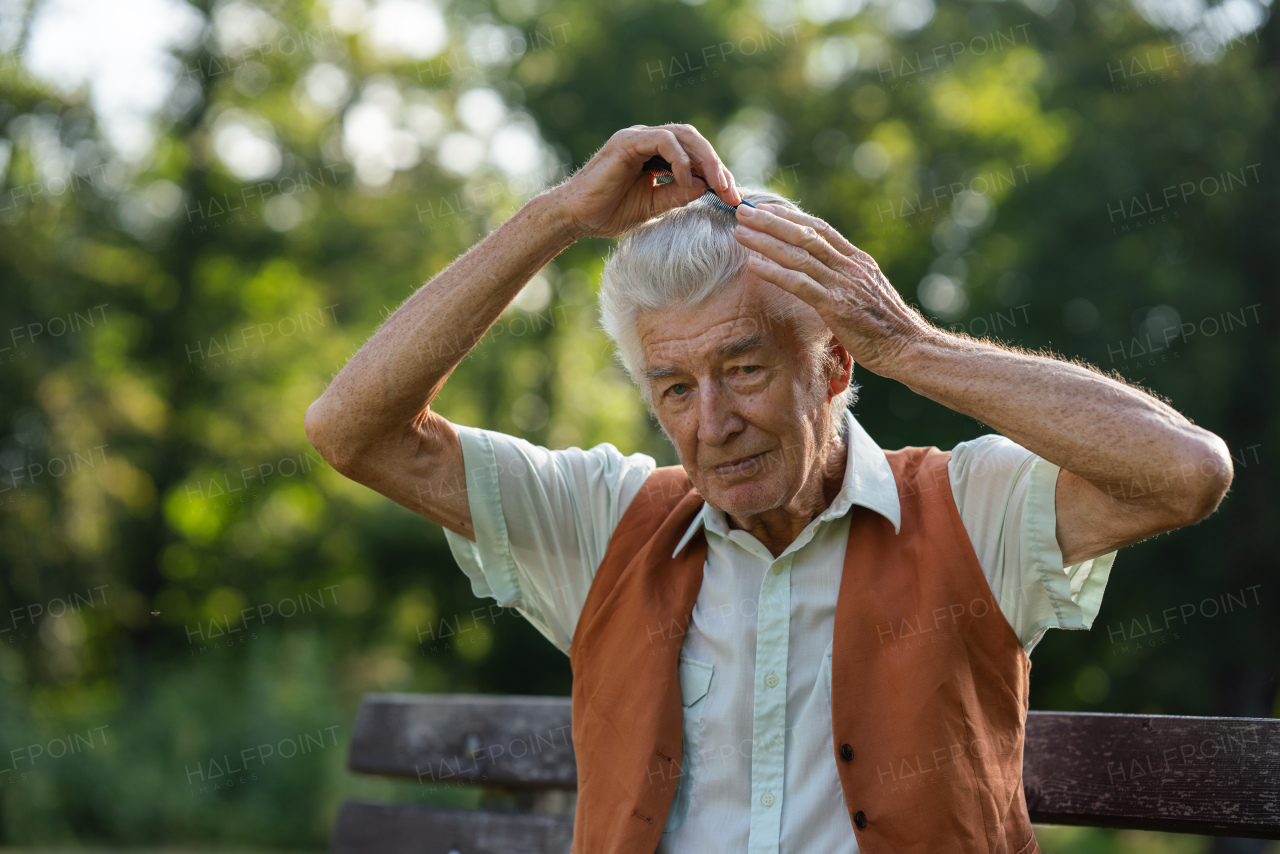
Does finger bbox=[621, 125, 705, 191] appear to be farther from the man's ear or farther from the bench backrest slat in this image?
the bench backrest slat

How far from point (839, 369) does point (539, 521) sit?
0.76 m

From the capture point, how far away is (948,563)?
2.03 metres

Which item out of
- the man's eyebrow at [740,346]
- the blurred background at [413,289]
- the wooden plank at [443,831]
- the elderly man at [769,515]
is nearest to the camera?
the elderly man at [769,515]

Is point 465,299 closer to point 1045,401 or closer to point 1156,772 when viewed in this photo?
point 1045,401

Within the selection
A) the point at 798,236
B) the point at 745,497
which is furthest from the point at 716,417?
the point at 798,236

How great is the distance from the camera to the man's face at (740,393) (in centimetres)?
210

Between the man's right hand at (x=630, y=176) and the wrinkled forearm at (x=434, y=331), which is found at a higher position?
the man's right hand at (x=630, y=176)

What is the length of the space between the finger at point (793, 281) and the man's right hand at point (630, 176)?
0.78ft

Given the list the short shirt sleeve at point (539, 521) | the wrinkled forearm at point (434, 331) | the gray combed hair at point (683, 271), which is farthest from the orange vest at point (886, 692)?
the wrinkled forearm at point (434, 331)

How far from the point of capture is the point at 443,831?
106 inches

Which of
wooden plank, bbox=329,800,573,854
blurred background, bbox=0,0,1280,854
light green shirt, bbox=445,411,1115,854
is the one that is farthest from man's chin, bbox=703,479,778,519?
blurred background, bbox=0,0,1280,854

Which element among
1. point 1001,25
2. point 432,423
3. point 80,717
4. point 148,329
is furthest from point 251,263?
point 432,423

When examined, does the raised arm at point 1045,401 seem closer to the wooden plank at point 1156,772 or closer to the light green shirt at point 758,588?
the light green shirt at point 758,588

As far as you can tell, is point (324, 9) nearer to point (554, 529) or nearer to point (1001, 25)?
point (1001, 25)
